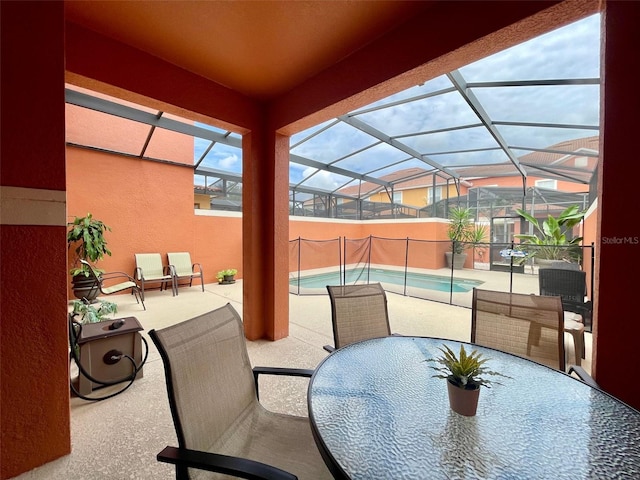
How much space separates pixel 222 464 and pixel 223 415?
1.06 feet

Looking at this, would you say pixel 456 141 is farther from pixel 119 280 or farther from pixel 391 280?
pixel 119 280

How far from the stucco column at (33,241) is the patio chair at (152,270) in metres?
4.12

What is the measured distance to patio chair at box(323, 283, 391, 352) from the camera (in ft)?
6.42

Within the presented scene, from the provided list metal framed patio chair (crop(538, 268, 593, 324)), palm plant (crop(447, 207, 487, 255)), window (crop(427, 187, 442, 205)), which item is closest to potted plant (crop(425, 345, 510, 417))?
metal framed patio chair (crop(538, 268, 593, 324))

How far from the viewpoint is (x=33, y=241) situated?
1.48 m

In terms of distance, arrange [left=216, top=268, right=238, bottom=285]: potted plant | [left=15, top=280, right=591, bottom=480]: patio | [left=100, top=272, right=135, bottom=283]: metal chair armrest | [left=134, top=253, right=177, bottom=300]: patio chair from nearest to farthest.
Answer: [left=15, top=280, right=591, bottom=480]: patio → [left=100, top=272, right=135, bottom=283]: metal chair armrest → [left=134, top=253, right=177, bottom=300]: patio chair → [left=216, top=268, right=238, bottom=285]: potted plant

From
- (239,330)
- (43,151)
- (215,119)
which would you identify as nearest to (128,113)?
(215,119)

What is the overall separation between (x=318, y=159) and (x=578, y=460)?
21.9 feet

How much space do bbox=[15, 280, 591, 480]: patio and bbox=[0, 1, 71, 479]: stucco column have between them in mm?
202

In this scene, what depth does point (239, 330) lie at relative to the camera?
1391mm

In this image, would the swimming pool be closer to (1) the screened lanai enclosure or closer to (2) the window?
(1) the screened lanai enclosure

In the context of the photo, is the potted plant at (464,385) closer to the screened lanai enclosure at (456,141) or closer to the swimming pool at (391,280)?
the screened lanai enclosure at (456,141)

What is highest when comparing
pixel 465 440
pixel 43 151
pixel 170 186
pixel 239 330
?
pixel 170 186

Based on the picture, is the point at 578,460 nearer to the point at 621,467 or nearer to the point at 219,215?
the point at 621,467
